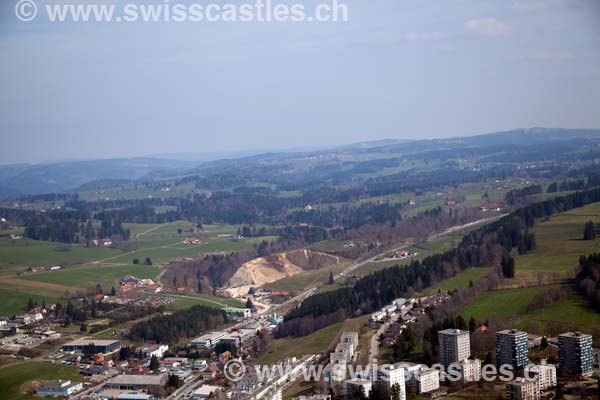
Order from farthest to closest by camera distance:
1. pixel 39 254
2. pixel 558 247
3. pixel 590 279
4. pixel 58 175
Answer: pixel 58 175, pixel 39 254, pixel 558 247, pixel 590 279

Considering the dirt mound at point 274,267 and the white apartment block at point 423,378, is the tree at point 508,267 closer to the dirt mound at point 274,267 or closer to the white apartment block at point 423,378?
the white apartment block at point 423,378

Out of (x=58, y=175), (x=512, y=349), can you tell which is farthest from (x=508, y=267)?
(x=58, y=175)

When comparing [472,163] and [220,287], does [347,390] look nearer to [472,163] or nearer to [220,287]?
[220,287]

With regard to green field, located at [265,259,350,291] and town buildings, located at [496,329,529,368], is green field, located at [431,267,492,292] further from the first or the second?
town buildings, located at [496,329,529,368]

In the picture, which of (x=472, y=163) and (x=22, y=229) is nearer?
(x=22, y=229)

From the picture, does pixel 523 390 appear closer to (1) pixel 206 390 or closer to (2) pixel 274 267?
(1) pixel 206 390

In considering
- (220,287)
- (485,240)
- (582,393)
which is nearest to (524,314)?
(582,393)
